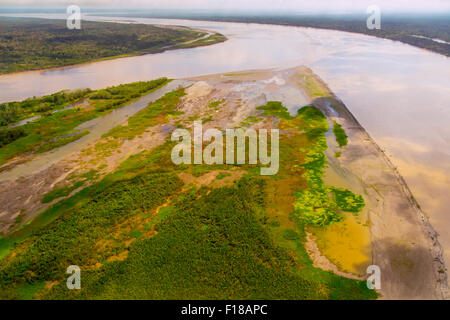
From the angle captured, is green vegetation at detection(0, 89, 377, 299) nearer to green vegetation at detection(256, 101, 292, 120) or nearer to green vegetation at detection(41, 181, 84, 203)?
green vegetation at detection(41, 181, 84, 203)

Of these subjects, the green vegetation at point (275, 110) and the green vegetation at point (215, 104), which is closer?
the green vegetation at point (275, 110)

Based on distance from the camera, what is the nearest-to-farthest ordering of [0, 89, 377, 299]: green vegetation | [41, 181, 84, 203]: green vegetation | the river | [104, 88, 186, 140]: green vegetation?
[0, 89, 377, 299]: green vegetation → [41, 181, 84, 203]: green vegetation → the river → [104, 88, 186, 140]: green vegetation


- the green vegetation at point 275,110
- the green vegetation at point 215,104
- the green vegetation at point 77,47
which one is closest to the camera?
the green vegetation at point 275,110

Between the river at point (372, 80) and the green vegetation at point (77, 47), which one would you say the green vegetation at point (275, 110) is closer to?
the river at point (372, 80)
